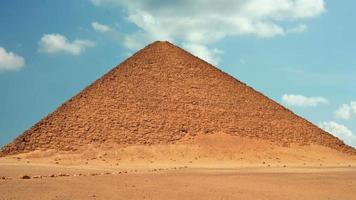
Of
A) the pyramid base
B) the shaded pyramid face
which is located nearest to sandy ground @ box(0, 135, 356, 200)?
the pyramid base

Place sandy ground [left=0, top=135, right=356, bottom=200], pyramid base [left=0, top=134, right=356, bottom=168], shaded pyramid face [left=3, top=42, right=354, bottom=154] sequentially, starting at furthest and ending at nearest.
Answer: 1. shaded pyramid face [left=3, top=42, right=354, bottom=154]
2. pyramid base [left=0, top=134, right=356, bottom=168]
3. sandy ground [left=0, top=135, right=356, bottom=200]

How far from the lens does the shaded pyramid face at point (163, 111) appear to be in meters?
45.5

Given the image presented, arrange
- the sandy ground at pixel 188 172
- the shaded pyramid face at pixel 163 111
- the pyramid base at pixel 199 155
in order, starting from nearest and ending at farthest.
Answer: the sandy ground at pixel 188 172 < the pyramid base at pixel 199 155 < the shaded pyramid face at pixel 163 111

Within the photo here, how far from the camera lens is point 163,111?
Result: 49.6 m

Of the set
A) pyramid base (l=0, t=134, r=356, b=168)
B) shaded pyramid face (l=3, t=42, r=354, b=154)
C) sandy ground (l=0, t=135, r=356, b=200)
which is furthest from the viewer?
shaded pyramid face (l=3, t=42, r=354, b=154)

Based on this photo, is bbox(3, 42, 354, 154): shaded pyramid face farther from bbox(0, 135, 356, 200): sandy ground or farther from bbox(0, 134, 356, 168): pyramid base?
bbox(0, 135, 356, 200): sandy ground

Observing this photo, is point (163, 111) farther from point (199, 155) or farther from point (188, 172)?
point (188, 172)

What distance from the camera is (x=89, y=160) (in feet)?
131

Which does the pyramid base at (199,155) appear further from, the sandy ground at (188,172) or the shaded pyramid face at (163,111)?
the shaded pyramid face at (163,111)

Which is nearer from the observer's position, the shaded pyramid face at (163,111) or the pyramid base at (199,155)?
the pyramid base at (199,155)

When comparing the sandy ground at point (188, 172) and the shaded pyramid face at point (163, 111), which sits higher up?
the shaded pyramid face at point (163, 111)

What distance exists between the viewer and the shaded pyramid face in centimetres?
4547

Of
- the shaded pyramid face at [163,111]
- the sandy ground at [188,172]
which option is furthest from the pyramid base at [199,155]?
the shaded pyramid face at [163,111]

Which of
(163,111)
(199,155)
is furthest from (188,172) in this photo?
(163,111)
